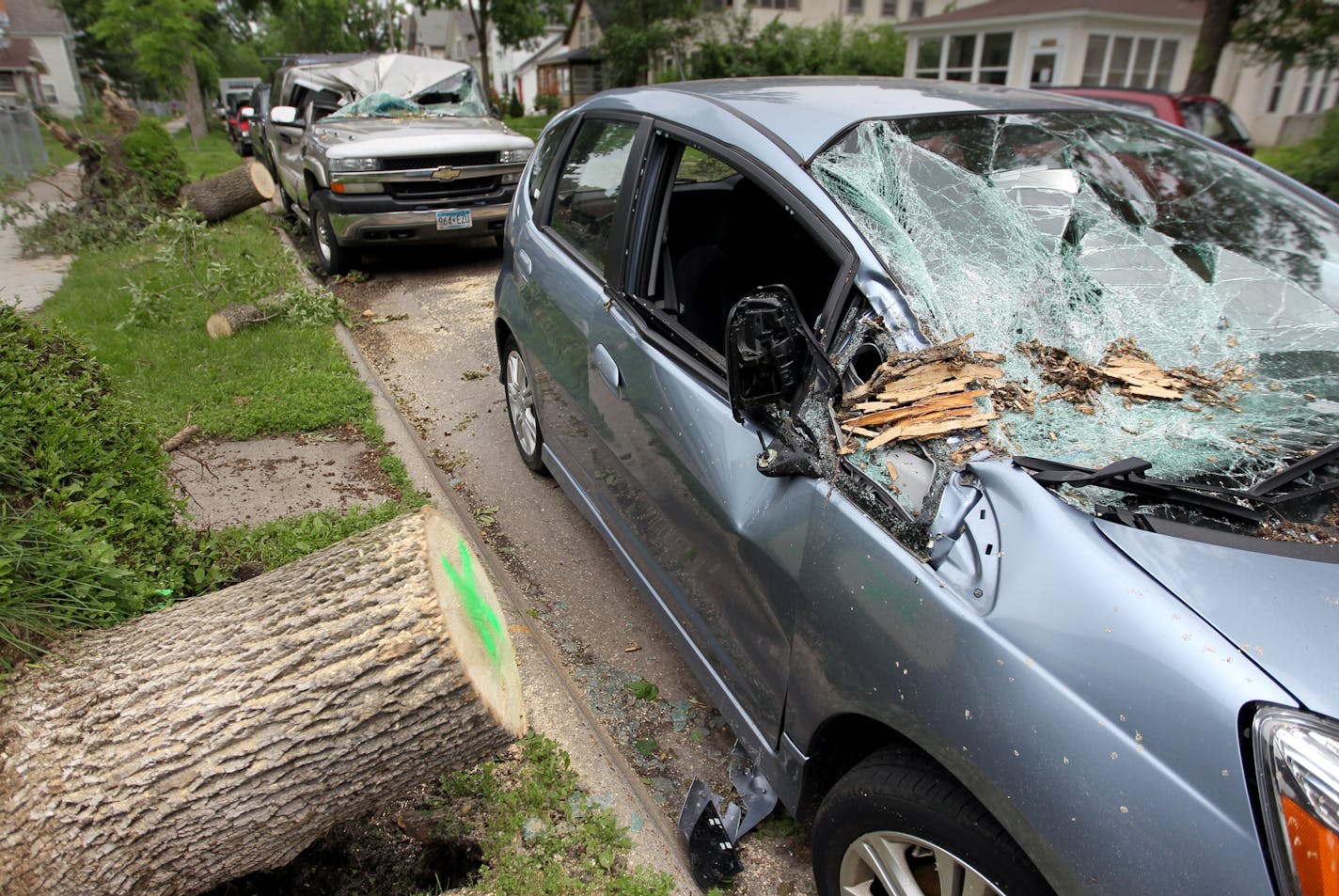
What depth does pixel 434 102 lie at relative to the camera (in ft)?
30.4

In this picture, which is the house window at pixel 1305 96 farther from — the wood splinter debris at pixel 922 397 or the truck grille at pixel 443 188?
the wood splinter debris at pixel 922 397

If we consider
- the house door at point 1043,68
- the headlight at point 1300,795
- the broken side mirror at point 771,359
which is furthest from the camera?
→ the house door at point 1043,68

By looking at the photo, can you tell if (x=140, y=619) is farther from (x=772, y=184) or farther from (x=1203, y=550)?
(x=1203, y=550)

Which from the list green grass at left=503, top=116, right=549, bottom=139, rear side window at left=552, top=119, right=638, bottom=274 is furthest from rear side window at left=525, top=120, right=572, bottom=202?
green grass at left=503, top=116, right=549, bottom=139

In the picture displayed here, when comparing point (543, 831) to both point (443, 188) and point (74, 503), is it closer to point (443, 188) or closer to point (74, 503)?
point (74, 503)

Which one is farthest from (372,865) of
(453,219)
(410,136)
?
(410,136)

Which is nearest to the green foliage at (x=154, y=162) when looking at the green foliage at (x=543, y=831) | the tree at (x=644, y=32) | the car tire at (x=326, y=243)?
the car tire at (x=326, y=243)

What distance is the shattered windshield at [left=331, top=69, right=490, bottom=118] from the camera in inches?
347

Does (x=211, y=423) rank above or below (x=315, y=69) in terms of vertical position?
below

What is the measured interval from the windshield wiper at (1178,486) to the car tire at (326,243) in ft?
24.9

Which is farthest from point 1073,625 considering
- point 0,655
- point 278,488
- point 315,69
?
point 315,69

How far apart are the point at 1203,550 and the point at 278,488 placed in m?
4.05

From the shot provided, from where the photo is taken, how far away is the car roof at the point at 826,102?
2.44m

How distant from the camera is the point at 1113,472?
1526mm
